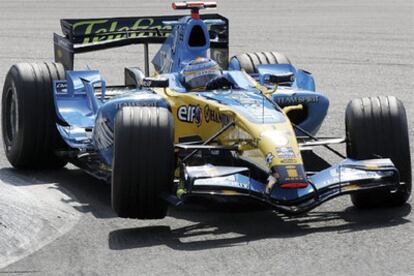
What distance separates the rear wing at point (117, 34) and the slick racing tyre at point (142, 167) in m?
3.75

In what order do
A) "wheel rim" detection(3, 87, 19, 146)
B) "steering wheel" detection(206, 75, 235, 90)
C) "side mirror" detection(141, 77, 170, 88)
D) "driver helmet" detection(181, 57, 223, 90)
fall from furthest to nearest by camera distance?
1. "wheel rim" detection(3, 87, 19, 146)
2. "driver helmet" detection(181, 57, 223, 90)
3. "steering wheel" detection(206, 75, 235, 90)
4. "side mirror" detection(141, 77, 170, 88)

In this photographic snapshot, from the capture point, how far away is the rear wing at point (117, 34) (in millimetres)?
13211

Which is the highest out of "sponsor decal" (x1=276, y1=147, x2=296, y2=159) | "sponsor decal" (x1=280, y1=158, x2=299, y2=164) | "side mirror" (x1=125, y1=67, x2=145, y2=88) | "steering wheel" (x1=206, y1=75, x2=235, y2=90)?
"steering wheel" (x1=206, y1=75, x2=235, y2=90)

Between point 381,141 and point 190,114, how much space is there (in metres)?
1.79

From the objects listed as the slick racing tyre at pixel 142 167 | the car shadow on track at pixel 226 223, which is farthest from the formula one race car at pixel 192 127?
the car shadow on track at pixel 226 223

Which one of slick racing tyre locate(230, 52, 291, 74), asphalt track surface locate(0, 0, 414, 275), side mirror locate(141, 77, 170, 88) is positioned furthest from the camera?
slick racing tyre locate(230, 52, 291, 74)

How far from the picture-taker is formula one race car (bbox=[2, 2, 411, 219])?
9406mm

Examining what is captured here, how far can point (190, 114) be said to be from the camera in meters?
10.8

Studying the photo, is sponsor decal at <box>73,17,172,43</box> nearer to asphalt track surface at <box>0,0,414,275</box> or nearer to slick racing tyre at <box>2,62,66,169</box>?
slick racing tyre at <box>2,62,66,169</box>

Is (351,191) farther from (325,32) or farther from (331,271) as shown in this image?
(325,32)

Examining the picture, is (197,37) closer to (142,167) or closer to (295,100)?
(295,100)

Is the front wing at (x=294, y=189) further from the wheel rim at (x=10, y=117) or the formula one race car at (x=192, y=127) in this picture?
the wheel rim at (x=10, y=117)

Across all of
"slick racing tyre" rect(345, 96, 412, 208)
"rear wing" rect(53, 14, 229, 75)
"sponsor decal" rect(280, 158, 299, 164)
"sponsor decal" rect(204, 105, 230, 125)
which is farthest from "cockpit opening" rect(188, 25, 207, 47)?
"sponsor decal" rect(280, 158, 299, 164)

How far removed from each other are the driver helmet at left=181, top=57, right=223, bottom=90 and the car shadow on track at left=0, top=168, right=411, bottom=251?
1.37m
